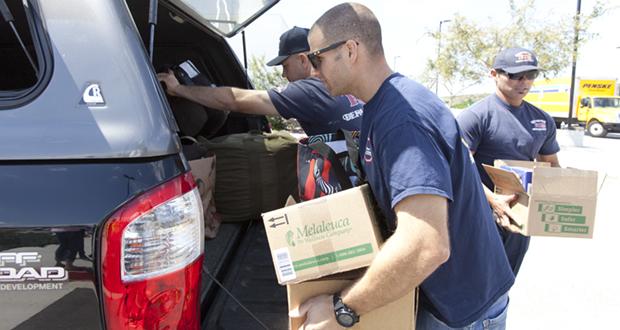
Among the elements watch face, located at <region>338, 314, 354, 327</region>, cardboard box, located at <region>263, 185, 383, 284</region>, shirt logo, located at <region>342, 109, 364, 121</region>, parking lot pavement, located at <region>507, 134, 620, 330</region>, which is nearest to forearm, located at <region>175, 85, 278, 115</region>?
shirt logo, located at <region>342, 109, 364, 121</region>

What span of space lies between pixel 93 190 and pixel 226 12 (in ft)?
4.80

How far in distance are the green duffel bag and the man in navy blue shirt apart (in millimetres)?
1326

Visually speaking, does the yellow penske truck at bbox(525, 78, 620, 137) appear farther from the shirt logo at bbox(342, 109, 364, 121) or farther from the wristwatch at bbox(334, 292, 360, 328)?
the wristwatch at bbox(334, 292, 360, 328)

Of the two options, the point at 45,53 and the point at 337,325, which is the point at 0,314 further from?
the point at 337,325

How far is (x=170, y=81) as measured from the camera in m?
2.64

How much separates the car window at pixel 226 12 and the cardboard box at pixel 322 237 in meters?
1.12

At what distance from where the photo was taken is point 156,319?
3.99 ft

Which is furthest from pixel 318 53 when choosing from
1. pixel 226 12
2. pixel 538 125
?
pixel 538 125

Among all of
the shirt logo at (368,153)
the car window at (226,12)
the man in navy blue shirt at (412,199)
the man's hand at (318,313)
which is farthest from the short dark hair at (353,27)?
the man's hand at (318,313)

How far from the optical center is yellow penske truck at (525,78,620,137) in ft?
77.2

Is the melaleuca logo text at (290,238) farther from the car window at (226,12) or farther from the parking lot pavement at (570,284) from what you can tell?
the parking lot pavement at (570,284)

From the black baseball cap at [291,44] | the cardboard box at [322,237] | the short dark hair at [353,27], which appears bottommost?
the cardboard box at [322,237]

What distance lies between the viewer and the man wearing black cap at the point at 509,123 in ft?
9.80

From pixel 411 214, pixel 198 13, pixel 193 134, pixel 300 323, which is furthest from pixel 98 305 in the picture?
pixel 193 134
